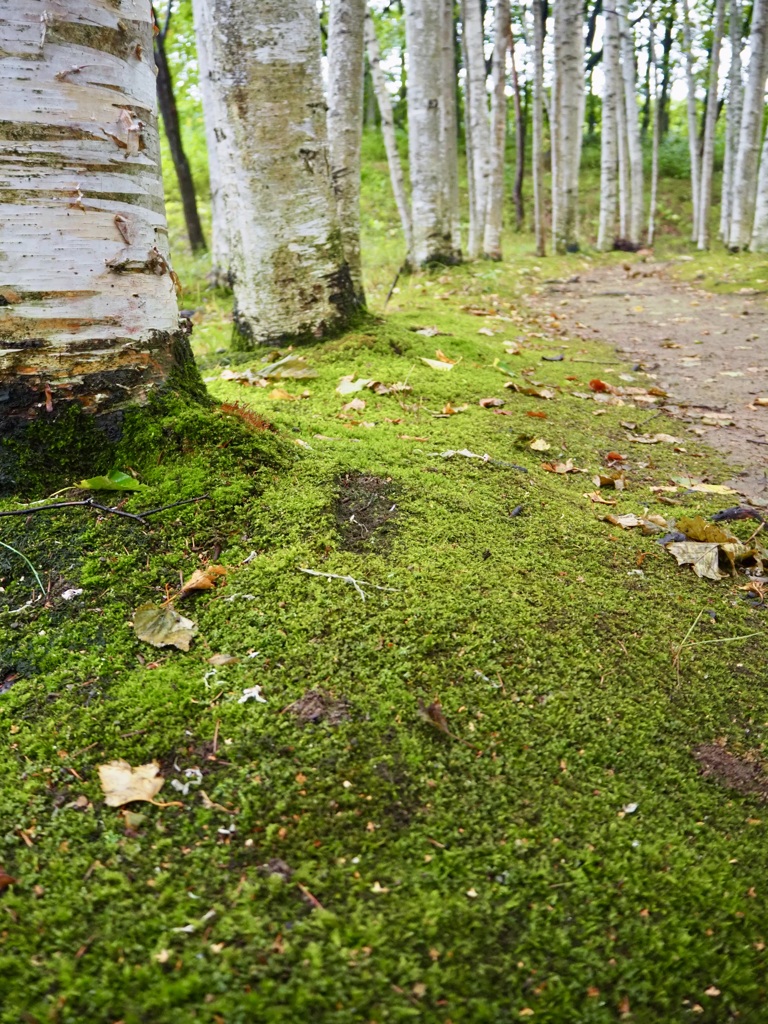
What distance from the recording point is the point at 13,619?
1.82 m

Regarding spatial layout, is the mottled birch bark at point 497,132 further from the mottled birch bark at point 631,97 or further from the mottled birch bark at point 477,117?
the mottled birch bark at point 631,97

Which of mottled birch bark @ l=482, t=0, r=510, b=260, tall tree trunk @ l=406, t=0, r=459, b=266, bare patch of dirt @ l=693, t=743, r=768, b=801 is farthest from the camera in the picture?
mottled birch bark @ l=482, t=0, r=510, b=260

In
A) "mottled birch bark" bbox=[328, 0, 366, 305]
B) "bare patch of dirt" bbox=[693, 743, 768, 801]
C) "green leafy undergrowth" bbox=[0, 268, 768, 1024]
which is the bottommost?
"bare patch of dirt" bbox=[693, 743, 768, 801]

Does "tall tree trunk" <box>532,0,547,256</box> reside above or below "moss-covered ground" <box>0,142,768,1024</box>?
above

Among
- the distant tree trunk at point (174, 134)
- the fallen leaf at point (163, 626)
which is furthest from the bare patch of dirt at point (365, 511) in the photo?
the distant tree trunk at point (174, 134)

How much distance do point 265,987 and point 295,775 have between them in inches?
16.7

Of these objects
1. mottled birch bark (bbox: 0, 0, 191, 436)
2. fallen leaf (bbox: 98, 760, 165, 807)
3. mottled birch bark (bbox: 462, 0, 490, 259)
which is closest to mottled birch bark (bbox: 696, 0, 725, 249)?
mottled birch bark (bbox: 462, 0, 490, 259)

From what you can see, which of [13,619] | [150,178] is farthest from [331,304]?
[13,619]

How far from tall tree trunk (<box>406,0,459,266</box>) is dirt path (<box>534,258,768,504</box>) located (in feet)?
5.90

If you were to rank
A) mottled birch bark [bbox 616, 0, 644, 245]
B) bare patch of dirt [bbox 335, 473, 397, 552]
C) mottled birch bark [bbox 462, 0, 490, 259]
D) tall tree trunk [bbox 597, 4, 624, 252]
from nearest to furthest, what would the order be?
bare patch of dirt [bbox 335, 473, 397, 552], mottled birch bark [bbox 462, 0, 490, 259], tall tree trunk [bbox 597, 4, 624, 252], mottled birch bark [bbox 616, 0, 644, 245]

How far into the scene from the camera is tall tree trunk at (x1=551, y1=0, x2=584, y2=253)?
1245 cm

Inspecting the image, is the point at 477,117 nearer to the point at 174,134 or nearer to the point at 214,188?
the point at 214,188

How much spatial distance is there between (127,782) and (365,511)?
1212mm

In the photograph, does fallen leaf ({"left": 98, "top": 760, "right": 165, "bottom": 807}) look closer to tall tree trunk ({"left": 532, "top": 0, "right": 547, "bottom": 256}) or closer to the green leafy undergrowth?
the green leafy undergrowth
